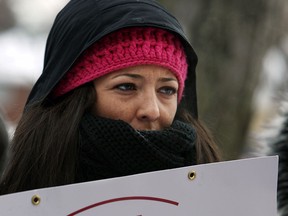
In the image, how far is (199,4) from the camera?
455 cm

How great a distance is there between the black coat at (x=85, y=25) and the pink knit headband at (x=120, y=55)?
0.08ft

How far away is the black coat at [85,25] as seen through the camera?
2395 mm

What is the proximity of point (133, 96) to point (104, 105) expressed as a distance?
73 mm

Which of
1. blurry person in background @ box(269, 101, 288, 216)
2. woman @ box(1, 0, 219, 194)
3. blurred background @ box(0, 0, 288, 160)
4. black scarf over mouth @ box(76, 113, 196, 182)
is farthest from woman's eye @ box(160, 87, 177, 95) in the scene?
blurred background @ box(0, 0, 288, 160)

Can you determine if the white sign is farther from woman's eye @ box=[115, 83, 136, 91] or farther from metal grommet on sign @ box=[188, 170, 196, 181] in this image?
woman's eye @ box=[115, 83, 136, 91]

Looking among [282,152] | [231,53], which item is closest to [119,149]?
[282,152]

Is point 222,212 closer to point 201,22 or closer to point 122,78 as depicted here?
point 122,78

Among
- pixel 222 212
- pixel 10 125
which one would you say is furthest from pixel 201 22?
pixel 222 212

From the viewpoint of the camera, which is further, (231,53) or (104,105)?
(231,53)

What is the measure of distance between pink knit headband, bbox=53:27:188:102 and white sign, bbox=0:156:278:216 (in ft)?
1.11

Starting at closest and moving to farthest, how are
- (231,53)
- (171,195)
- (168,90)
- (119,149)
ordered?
(171,195)
(119,149)
(168,90)
(231,53)

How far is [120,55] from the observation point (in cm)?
239

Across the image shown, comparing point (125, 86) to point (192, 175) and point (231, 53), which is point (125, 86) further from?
point (231, 53)

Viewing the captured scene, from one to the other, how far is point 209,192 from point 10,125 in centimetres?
60
